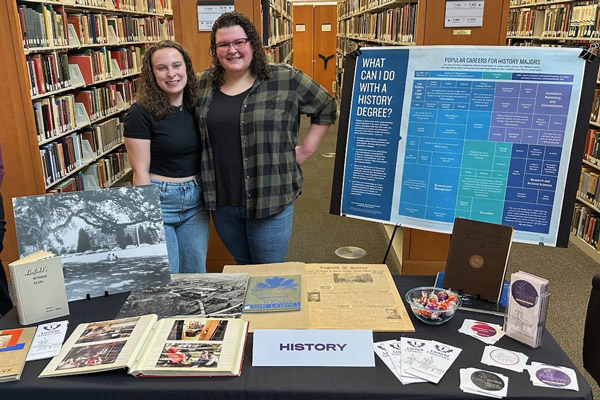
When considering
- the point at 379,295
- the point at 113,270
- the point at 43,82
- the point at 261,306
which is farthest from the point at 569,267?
the point at 43,82

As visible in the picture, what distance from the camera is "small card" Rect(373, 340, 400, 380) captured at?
1184mm

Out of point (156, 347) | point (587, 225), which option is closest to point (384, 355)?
point (156, 347)

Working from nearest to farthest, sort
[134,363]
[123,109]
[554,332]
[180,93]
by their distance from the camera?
1. [134,363]
2. [180,93]
3. [554,332]
4. [123,109]

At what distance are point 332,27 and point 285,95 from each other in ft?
39.1

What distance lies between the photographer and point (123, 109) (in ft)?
17.0

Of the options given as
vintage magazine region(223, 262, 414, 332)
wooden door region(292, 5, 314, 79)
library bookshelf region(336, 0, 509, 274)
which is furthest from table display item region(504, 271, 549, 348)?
wooden door region(292, 5, 314, 79)

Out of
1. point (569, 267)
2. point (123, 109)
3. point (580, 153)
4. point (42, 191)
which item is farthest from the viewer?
point (123, 109)

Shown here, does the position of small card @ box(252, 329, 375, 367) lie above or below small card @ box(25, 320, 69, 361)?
above

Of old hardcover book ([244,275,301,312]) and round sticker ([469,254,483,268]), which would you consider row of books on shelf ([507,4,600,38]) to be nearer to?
round sticker ([469,254,483,268])

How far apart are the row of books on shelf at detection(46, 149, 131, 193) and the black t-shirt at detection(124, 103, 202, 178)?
209cm

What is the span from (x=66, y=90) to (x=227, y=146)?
2.58 m

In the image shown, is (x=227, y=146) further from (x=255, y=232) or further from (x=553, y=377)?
(x=553, y=377)

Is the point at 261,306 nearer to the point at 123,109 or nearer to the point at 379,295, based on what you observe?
the point at 379,295

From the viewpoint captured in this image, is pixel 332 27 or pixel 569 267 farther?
pixel 332 27
